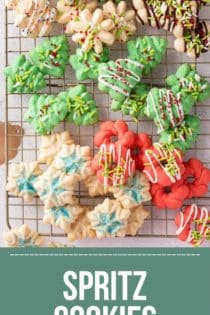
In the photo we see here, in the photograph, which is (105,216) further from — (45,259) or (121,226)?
(45,259)

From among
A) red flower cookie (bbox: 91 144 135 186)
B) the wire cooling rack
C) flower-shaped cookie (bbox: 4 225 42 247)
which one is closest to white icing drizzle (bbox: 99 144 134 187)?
red flower cookie (bbox: 91 144 135 186)

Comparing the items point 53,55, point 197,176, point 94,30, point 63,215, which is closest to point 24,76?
point 53,55

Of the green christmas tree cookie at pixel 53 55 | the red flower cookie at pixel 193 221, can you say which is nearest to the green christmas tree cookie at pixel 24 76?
the green christmas tree cookie at pixel 53 55

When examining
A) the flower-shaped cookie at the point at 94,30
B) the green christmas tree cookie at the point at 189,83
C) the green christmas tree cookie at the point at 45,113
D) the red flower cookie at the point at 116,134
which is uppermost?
the flower-shaped cookie at the point at 94,30

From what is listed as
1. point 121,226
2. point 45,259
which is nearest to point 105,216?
point 121,226

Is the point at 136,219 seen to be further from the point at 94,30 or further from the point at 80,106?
the point at 94,30

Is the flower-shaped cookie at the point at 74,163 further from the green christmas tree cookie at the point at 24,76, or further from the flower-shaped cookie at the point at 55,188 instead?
the green christmas tree cookie at the point at 24,76
